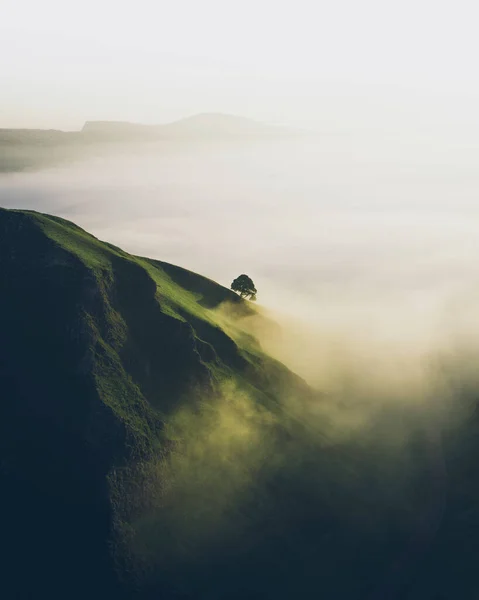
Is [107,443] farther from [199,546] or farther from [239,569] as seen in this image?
[239,569]

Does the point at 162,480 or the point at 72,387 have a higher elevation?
the point at 72,387

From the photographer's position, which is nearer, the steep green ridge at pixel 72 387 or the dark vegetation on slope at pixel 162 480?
the steep green ridge at pixel 72 387

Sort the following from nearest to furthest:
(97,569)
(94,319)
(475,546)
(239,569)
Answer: (97,569) → (239,569) → (475,546) → (94,319)

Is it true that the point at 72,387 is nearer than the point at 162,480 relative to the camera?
No

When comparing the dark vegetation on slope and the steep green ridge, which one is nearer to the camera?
the steep green ridge

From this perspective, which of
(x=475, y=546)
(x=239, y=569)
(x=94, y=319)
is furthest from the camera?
(x=94, y=319)

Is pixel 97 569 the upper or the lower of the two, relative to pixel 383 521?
lower

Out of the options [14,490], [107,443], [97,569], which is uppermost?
[107,443]

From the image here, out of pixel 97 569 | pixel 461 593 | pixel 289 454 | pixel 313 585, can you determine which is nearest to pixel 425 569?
pixel 461 593
